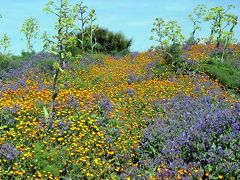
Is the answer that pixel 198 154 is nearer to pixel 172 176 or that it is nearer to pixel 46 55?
pixel 172 176

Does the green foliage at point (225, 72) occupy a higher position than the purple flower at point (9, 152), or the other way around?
the green foliage at point (225, 72)

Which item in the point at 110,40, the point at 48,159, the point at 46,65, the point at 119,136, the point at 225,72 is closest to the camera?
the point at 48,159

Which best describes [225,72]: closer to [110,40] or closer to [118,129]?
[118,129]

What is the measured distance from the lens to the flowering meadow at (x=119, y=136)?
323 inches

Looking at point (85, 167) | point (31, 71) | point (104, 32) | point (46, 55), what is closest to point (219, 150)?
point (85, 167)

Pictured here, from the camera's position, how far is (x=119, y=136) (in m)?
9.93

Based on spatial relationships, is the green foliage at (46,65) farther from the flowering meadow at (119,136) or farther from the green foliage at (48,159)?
the green foliage at (48,159)

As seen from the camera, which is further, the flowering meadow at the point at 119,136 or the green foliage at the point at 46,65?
the green foliage at the point at 46,65

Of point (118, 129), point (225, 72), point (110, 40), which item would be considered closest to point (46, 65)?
point (225, 72)

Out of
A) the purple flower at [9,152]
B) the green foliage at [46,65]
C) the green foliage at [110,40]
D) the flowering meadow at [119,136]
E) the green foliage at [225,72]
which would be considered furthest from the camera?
the green foliage at [110,40]

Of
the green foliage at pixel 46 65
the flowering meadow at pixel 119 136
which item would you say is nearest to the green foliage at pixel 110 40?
the green foliage at pixel 46 65

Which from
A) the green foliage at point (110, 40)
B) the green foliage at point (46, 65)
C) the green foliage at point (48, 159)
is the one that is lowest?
the green foliage at point (48, 159)

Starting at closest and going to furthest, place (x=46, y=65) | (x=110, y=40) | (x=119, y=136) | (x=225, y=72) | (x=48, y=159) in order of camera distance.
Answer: (x=48, y=159)
(x=119, y=136)
(x=225, y=72)
(x=46, y=65)
(x=110, y=40)

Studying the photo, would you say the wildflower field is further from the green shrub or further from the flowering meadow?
the green shrub
